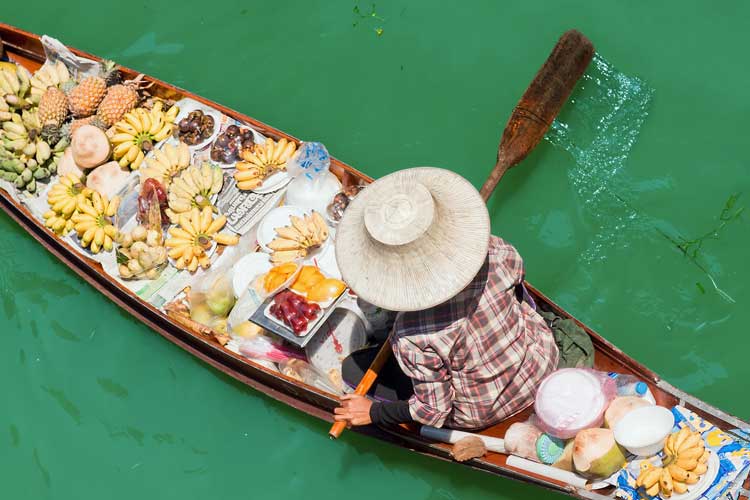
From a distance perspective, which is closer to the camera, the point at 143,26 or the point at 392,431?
the point at 392,431

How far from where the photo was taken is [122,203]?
5.63m

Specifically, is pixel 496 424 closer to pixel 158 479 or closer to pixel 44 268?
pixel 158 479

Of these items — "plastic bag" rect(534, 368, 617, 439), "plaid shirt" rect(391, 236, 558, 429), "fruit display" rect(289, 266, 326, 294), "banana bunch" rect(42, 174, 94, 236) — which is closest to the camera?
"plaid shirt" rect(391, 236, 558, 429)

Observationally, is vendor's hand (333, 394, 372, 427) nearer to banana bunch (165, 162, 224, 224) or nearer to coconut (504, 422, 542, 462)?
coconut (504, 422, 542, 462)

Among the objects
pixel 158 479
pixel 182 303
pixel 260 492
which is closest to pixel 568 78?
pixel 182 303

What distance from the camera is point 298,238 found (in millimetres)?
5062

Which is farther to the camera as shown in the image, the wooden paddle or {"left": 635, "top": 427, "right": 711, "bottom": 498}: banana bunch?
the wooden paddle

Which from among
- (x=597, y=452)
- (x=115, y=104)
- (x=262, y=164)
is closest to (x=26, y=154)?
(x=115, y=104)

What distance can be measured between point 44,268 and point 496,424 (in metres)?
4.34

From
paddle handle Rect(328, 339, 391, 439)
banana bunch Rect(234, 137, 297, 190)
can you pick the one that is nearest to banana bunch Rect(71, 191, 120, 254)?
banana bunch Rect(234, 137, 297, 190)

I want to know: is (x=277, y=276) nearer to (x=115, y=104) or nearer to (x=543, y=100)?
(x=115, y=104)

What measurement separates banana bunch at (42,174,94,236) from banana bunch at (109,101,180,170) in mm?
401

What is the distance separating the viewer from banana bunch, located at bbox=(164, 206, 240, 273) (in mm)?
5359

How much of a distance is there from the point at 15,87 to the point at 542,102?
4533mm
